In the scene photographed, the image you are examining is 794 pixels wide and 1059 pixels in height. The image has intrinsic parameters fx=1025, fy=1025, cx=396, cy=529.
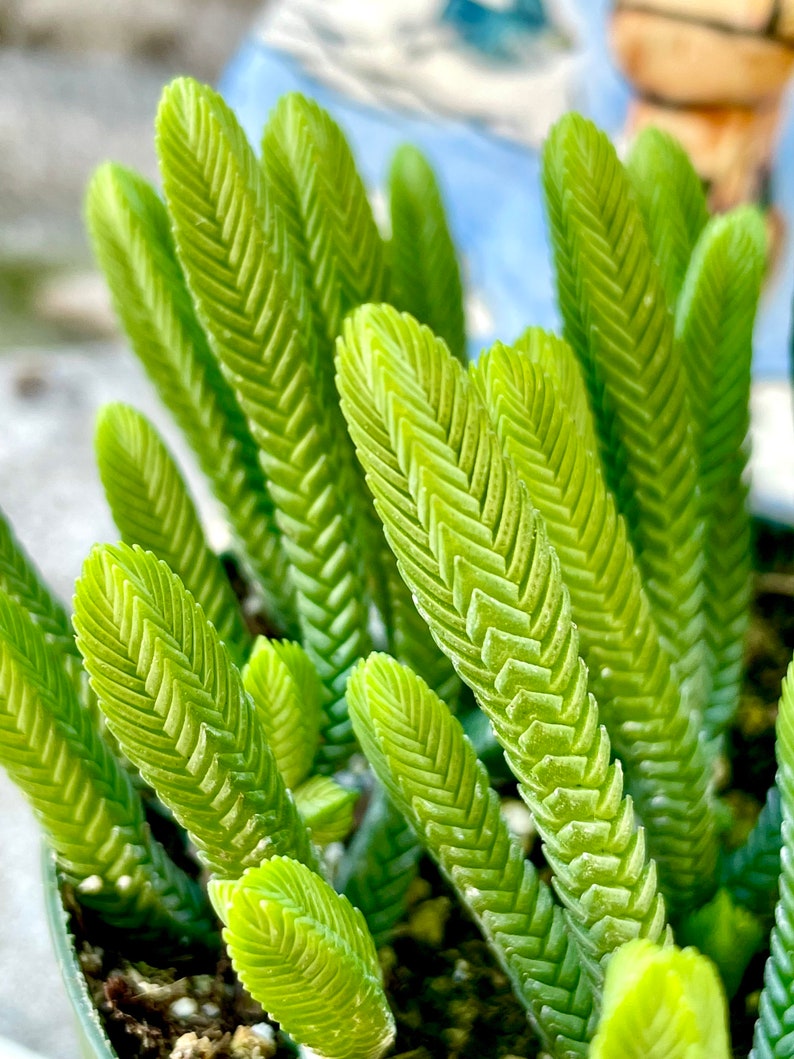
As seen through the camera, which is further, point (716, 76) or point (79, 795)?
point (716, 76)

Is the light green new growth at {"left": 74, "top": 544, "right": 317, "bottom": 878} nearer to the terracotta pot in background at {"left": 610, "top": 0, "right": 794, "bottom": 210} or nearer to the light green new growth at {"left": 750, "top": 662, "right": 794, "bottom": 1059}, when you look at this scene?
the light green new growth at {"left": 750, "top": 662, "right": 794, "bottom": 1059}

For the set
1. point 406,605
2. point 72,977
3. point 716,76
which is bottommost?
point 72,977

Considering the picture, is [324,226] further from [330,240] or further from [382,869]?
[382,869]

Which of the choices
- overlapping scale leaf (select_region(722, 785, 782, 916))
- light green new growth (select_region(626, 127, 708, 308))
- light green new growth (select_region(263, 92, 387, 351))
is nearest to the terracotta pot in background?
light green new growth (select_region(626, 127, 708, 308))

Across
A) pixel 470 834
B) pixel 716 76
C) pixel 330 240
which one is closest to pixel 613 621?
pixel 470 834

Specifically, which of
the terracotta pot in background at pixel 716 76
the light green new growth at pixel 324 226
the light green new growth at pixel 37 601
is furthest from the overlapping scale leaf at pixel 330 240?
the terracotta pot in background at pixel 716 76
